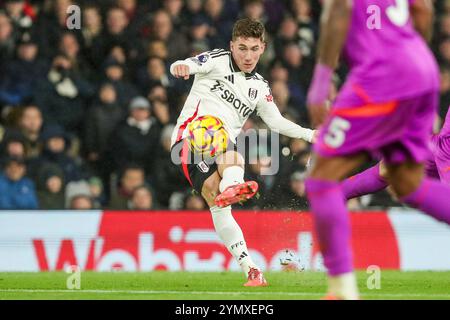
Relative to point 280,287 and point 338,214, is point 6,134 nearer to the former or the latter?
point 280,287

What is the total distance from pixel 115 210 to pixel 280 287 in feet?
12.7

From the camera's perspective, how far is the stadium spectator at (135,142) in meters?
12.6

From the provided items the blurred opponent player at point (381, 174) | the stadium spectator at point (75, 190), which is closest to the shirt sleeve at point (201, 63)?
the blurred opponent player at point (381, 174)

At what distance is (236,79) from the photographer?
873cm

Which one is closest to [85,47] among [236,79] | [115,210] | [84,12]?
[84,12]

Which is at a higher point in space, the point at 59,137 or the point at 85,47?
the point at 85,47

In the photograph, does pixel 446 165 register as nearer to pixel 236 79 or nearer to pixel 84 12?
pixel 236 79

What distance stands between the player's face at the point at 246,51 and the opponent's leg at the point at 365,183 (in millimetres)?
1294

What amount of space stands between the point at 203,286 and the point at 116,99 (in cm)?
498
